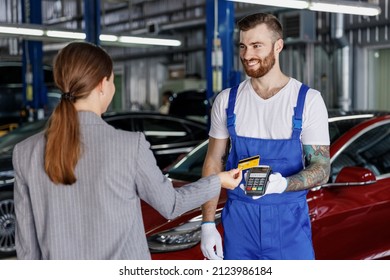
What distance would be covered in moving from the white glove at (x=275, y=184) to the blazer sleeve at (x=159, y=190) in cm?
43

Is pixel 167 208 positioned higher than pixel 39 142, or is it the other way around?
pixel 39 142

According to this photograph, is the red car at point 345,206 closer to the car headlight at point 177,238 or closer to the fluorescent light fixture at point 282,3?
the car headlight at point 177,238

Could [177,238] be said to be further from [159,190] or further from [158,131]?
[158,131]

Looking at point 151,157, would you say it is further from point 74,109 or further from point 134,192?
point 74,109

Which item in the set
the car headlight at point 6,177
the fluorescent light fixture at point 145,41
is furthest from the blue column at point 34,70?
the car headlight at point 6,177

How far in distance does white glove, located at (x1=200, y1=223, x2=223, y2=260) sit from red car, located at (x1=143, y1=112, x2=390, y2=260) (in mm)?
430

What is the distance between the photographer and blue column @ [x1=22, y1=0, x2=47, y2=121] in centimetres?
970

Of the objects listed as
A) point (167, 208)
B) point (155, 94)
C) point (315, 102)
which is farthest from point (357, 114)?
point (155, 94)

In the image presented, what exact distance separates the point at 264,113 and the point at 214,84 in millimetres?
4465

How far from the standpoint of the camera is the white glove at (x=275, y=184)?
7.14ft

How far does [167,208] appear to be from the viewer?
5.63 ft

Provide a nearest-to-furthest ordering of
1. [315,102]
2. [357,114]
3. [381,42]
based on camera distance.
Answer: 1. [315,102]
2. [357,114]
3. [381,42]
